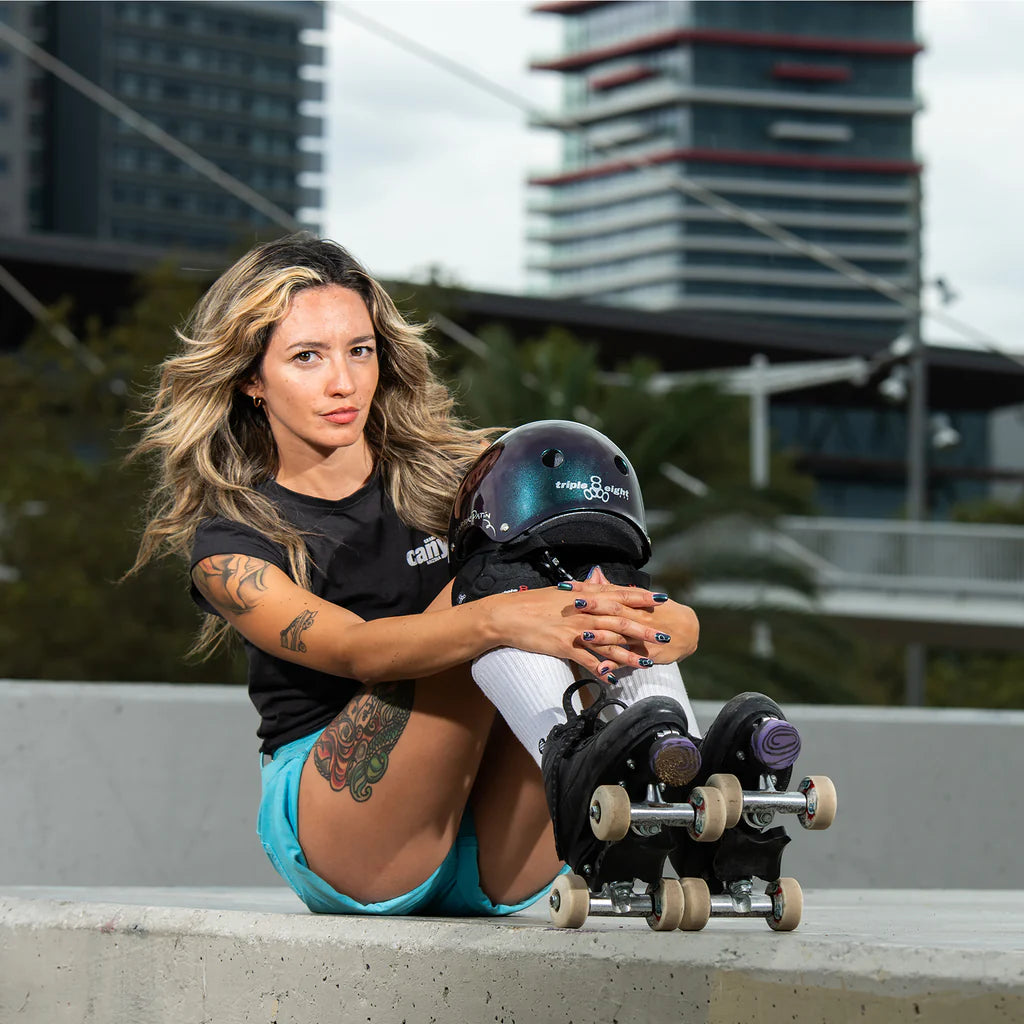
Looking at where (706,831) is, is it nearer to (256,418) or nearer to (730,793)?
(730,793)

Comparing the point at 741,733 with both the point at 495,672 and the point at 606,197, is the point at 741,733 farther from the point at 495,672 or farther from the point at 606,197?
the point at 606,197

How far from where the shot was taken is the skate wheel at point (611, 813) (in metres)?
1.84

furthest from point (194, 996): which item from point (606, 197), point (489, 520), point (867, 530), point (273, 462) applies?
point (606, 197)

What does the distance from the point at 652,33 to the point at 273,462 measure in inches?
4825

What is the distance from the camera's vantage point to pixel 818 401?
6925 cm

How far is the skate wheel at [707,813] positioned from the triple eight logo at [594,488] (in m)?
0.50

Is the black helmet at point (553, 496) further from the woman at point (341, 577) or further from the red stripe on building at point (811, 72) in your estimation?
the red stripe on building at point (811, 72)

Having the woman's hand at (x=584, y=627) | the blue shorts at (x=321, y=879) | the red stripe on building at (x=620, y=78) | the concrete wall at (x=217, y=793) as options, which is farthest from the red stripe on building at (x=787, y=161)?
the woman's hand at (x=584, y=627)

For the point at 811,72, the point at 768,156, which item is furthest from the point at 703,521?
the point at 811,72

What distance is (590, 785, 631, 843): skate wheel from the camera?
1845mm

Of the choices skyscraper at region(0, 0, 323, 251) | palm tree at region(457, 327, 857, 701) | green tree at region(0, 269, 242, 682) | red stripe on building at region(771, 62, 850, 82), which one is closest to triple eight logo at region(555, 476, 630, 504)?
palm tree at region(457, 327, 857, 701)

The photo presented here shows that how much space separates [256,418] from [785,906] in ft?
4.31

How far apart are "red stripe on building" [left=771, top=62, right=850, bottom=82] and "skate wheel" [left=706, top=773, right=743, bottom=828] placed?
119m

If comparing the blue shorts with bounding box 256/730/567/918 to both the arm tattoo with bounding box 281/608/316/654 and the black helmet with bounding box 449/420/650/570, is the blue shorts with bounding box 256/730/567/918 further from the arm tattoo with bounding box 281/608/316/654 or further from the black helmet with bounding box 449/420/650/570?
the black helmet with bounding box 449/420/650/570
